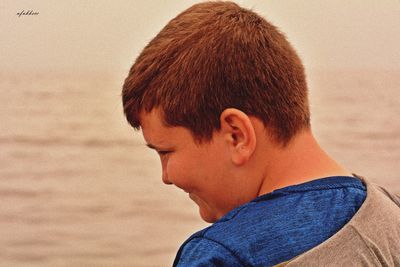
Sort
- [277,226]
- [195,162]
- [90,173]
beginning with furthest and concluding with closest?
[90,173] → [195,162] → [277,226]

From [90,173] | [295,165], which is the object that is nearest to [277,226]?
[295,165]

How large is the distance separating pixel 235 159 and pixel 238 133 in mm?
28

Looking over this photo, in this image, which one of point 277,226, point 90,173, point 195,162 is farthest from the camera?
point 90,173

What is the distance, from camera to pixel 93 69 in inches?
71.4

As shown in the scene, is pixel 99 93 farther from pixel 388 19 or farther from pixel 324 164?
pixel 324 164

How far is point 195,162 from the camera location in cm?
73

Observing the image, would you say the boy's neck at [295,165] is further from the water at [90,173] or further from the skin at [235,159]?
the water at [90,173]

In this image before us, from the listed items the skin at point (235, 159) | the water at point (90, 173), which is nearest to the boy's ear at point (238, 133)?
the skin at point (235, 159)

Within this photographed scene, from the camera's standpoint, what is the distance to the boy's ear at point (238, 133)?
2.25 feet

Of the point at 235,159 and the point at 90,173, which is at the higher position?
the point at 235,159

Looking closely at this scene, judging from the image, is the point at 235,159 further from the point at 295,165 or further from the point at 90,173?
the point at 90,173

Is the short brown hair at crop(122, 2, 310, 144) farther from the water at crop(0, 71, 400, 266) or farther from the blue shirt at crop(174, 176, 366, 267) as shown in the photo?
the water at crop(0, 71, 400, 266)

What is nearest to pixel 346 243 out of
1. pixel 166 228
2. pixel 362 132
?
pixel 166 228

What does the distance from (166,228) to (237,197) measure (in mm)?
1226
